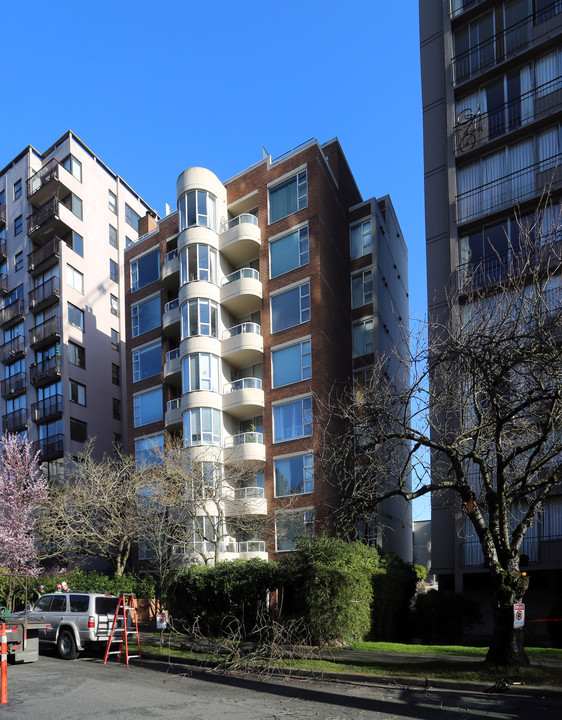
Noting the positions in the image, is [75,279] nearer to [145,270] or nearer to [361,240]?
[145,270]

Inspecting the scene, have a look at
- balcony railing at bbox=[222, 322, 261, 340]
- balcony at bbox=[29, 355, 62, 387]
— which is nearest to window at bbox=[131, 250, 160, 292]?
balcony railing at bbox=[222, 322, 261, 340]

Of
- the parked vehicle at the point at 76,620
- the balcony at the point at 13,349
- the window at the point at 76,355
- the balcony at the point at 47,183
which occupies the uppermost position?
the balcony at the point at 47,183

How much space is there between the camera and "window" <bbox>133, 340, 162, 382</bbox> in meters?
36.4

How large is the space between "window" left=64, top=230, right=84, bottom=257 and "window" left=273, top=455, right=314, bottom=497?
23.3 metres

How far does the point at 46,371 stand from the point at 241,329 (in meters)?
16.5

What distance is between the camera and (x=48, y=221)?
4425 cm

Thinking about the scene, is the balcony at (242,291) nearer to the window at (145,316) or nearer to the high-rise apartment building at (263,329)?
the high-rise apartment building at (263,329)

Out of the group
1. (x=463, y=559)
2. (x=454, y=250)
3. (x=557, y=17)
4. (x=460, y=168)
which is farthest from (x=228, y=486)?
(x=557, y=17)

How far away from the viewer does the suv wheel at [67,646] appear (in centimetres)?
1703

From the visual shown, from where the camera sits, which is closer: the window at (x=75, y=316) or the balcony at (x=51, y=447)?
the balcony at (x=51, y=447)

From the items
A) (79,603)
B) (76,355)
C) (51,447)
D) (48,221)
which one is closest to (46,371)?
(76,355)

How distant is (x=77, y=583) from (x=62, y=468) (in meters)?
15.3

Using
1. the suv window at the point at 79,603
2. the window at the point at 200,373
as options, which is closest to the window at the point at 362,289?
the window at the point at 200,373

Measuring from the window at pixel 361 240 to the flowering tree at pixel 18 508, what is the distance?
20284mm
